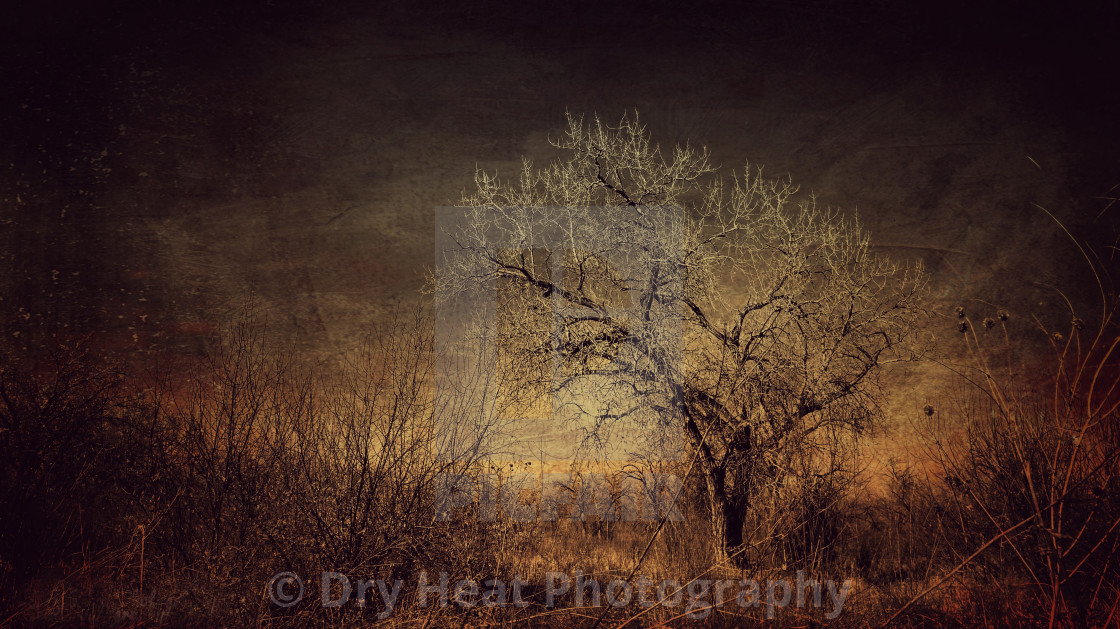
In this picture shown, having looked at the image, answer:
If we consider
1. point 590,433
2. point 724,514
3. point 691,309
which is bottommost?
point 724,514

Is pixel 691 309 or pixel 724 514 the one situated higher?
pixel 691 309

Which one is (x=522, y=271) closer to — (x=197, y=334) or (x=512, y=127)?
(x=512, y=127)

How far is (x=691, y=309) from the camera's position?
593 cm

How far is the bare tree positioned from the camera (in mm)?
5754

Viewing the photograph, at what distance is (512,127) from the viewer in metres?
8.02

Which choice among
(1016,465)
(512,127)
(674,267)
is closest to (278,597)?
(674,267)

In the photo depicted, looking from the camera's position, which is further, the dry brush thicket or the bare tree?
the bare tree

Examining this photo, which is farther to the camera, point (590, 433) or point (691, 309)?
point (691, 309)

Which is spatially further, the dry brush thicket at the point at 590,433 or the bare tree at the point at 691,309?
the bare tree at the point at 691,309

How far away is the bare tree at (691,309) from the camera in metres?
5.75

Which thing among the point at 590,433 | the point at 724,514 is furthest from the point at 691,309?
the point at 724,514

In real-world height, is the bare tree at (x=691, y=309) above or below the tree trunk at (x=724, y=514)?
above

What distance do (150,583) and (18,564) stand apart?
0.66 metres

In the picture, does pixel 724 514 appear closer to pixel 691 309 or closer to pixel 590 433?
pixel 590 433
